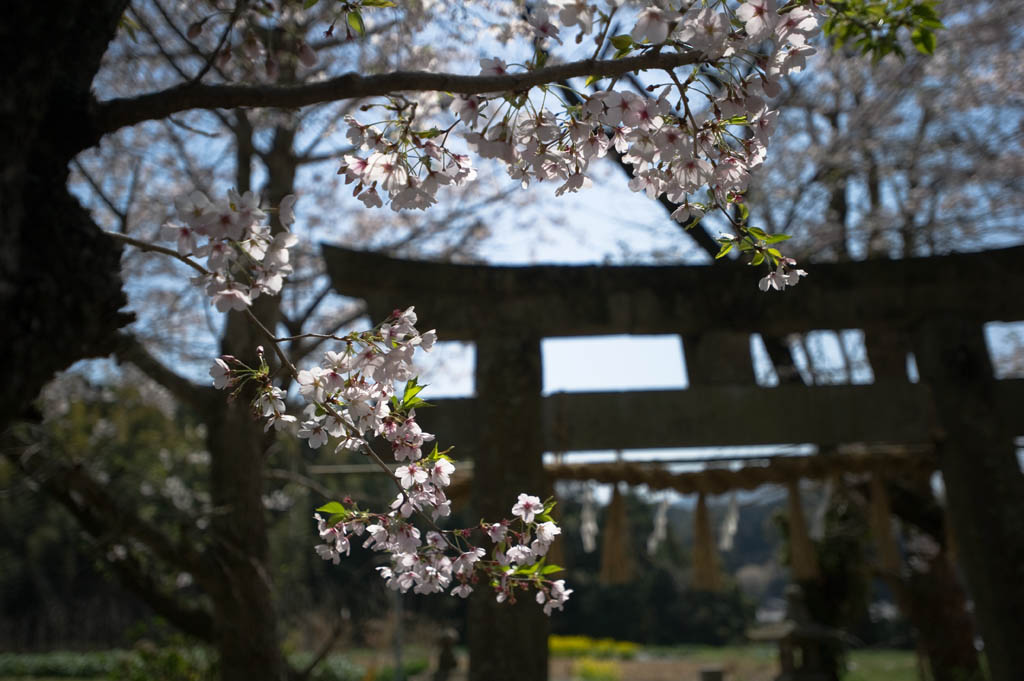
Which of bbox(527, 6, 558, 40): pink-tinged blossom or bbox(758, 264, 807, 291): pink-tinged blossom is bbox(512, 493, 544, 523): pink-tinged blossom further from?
bbox(527, 6, 558, 40): pink-tinged blossom

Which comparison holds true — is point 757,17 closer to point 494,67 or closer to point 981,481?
point 494,67

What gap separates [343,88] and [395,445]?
2.20 ft

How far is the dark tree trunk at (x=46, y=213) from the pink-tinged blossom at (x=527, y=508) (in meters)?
0.80

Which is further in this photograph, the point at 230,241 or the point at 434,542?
the point at 434,542

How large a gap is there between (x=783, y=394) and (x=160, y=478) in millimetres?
8112

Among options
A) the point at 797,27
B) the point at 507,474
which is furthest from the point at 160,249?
the point at 507,474

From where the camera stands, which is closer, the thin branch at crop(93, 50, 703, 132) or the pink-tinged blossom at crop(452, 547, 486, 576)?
the thin branch at crop(93, 50, 703, 132)

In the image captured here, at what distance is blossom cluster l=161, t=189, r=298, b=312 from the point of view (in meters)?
1.08

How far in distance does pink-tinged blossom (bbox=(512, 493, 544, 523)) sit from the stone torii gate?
175 centimetres

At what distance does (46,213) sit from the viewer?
3.48 ft

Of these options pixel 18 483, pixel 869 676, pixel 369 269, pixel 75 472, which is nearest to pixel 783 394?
pixel 369 269

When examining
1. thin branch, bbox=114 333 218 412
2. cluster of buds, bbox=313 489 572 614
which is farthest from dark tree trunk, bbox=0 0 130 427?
thin branch, bbox=114 333 218 412

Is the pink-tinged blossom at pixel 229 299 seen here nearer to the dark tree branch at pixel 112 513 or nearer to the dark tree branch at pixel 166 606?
the dark tree branch at pixel 112 513

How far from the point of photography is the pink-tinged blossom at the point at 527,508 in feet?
4.74
